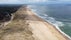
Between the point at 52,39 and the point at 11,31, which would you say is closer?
the point at 52,39

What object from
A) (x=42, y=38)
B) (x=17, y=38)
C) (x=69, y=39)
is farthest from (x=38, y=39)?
(x=69, y=39)

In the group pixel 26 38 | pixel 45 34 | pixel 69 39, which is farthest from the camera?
pixel 45 34

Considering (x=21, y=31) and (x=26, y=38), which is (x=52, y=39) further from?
(x=21, y=31)

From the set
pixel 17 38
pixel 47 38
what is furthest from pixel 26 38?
pixel 47 38

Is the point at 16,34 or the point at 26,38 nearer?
the point at 26,38

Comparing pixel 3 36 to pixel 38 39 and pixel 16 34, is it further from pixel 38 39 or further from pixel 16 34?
pixel 38 39

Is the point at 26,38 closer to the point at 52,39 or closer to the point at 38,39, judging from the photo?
the point at 38,39

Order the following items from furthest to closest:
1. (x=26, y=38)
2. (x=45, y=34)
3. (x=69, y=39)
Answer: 1. (x=45, y=34)
2. (x=69, y=39)
3. (x=26, y=38)
